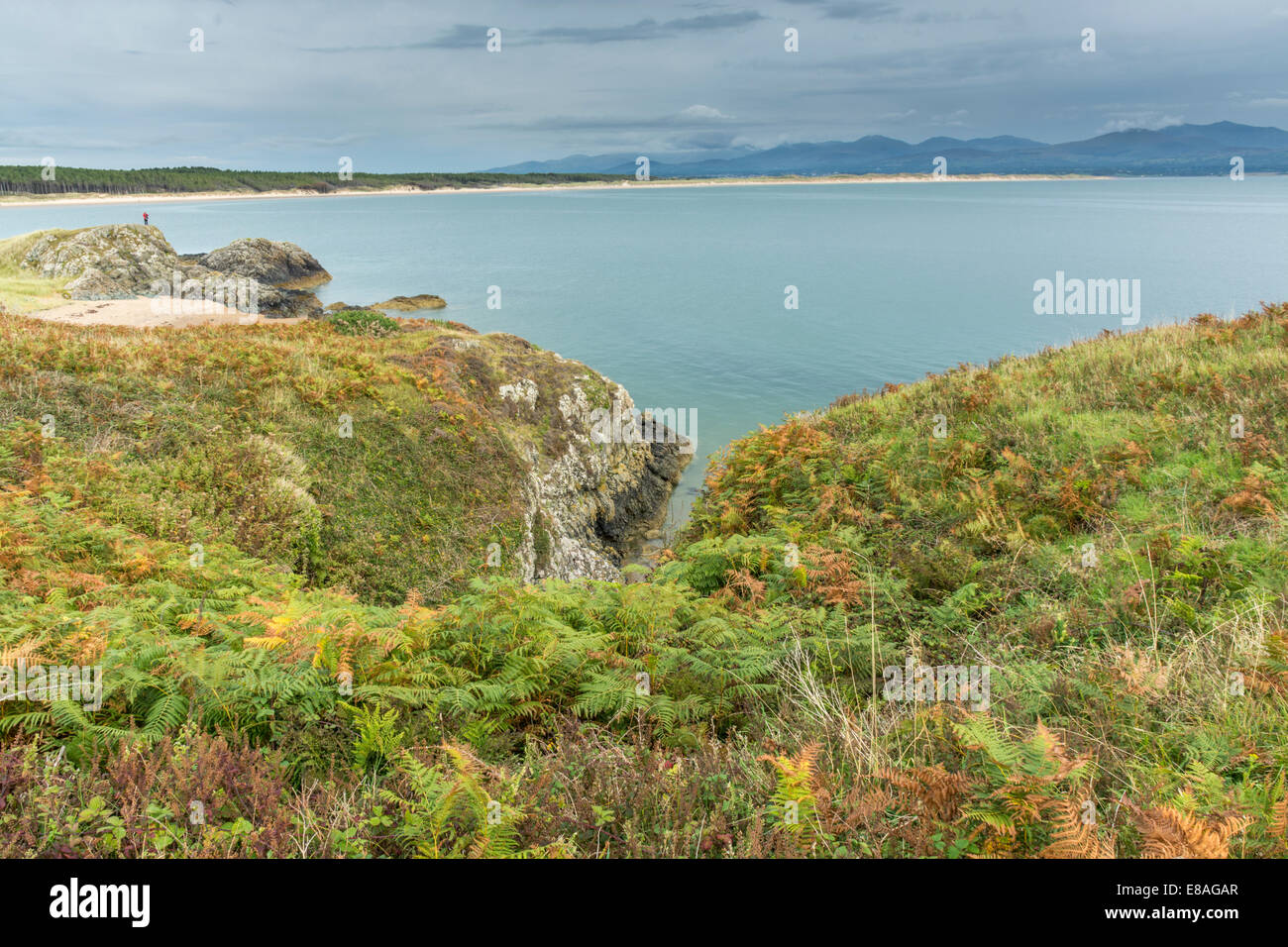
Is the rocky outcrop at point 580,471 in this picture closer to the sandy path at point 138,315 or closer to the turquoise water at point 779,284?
the turquoise water at point 779,284

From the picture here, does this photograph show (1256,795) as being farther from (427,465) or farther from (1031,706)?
(427,465)

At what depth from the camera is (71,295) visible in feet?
120

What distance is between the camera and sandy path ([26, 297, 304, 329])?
86.2ft

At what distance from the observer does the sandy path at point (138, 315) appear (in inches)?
1034

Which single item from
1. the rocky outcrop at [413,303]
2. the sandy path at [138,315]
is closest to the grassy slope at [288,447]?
the sandy path at [138,315]

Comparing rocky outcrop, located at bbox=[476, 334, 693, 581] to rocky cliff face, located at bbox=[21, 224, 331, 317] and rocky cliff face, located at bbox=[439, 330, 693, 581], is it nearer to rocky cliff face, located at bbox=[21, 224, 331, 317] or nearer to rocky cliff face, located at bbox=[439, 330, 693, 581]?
rocky cliff face, located at bbox=[439, 330, 693, 581]

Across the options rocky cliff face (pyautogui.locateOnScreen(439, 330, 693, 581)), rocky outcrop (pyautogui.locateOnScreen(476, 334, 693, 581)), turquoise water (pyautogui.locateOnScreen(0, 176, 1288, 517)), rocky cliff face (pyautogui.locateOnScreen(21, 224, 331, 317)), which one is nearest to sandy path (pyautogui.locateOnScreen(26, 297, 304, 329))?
rocky cliff face (pyautogui.locateOnScreen(21, 224, 331, 317))

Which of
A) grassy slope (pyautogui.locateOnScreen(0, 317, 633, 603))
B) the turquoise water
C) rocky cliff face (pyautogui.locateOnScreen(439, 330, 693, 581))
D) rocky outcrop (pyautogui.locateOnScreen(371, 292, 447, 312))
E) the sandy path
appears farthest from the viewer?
rocky outcrop (pyautogui.locateOnScreen(371, 292, 447, 312))

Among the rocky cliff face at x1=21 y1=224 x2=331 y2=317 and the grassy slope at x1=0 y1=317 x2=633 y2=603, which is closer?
the grassy slope at x1=0 y1=317 x2=633 y2=603

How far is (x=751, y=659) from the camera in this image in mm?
6500

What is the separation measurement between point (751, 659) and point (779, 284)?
218 ft

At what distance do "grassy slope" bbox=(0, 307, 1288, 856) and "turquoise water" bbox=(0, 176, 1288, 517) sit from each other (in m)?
14.6
